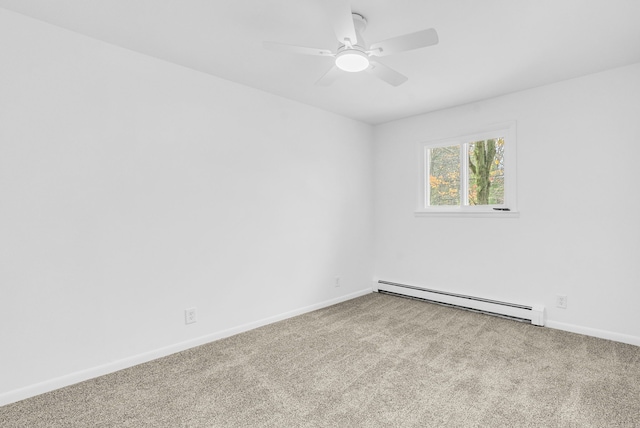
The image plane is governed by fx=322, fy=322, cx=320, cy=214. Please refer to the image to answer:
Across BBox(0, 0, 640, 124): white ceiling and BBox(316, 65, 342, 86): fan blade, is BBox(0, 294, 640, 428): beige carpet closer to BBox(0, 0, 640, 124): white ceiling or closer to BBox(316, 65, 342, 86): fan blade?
BBox(316, 65, 342, 86): fan blade

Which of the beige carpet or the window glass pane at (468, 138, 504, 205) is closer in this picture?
the beige carpet

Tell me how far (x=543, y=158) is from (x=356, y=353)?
2.55 metres

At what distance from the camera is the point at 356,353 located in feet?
8.32

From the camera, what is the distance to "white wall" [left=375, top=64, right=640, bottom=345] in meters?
2.71

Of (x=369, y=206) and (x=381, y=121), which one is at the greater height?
(x=381, y=121)

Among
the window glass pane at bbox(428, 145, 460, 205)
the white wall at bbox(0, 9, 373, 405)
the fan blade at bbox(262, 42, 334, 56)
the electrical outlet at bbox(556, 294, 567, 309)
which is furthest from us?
the window glass pane at bbox(428, 145, 460, 205)

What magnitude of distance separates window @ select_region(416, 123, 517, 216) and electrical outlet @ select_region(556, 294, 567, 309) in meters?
0.88

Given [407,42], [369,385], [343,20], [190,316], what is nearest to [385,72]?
[407,42]

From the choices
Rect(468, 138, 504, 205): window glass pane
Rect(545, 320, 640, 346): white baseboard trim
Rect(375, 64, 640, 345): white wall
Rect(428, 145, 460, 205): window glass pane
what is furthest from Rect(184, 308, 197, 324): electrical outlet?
Rect(545, 320, 640, 346): white baseboard trim

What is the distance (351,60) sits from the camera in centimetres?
195

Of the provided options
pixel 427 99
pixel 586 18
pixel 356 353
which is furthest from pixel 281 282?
pixel 586 18

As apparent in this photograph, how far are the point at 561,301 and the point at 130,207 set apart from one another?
3831mm

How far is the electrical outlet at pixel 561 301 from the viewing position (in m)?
3.01

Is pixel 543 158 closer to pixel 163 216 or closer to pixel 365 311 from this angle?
pixel 365 311
